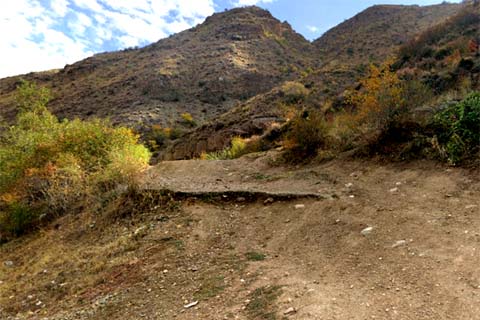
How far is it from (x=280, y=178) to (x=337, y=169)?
1.18 m

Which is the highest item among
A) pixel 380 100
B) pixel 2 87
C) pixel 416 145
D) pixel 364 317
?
pixel 2 87

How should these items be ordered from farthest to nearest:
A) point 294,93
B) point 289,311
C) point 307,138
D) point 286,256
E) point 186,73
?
point 186,73 → point 294,93 → point 307,138 → point 286,256 → point 289,311

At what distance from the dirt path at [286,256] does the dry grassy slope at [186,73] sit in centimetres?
2555

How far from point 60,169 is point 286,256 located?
785 centimetres

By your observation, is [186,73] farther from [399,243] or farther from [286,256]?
[399,243]

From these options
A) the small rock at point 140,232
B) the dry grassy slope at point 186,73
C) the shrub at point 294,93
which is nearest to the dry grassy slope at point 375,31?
the dry grassy slope at point 186,73

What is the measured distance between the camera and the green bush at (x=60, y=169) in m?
10.3

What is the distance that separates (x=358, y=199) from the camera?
6.36m

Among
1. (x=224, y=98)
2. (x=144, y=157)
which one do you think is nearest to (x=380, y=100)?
(x=144, y=157)

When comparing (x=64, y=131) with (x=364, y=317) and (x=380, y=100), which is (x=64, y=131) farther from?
(x=364, y=317)

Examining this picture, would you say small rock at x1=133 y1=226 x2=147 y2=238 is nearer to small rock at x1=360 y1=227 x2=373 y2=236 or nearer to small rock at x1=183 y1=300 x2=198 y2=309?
small rock at x1=183 y1=300 x2=198 y2=309

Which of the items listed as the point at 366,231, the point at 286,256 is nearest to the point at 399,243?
the point at 366,231

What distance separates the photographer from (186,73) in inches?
1677

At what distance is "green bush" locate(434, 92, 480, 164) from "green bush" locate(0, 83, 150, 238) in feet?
20.6
